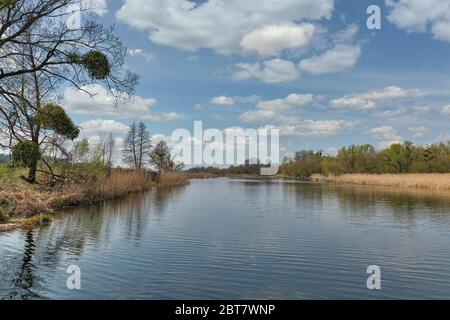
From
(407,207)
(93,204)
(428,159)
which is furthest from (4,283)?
(428,159)

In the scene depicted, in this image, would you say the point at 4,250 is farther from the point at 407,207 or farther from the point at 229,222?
the point at 407,207

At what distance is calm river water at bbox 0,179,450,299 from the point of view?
8.03 m

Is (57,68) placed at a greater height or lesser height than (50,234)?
greater

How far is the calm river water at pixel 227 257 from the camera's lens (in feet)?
26.3

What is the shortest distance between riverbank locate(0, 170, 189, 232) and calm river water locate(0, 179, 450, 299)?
1.31 meters

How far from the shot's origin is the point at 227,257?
10797 millimetres

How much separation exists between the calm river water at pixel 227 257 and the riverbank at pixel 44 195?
1.31 meters

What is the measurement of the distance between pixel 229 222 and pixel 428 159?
51.3 m

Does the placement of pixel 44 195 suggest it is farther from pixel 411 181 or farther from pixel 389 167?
pixel 389 167

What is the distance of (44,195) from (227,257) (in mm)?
13321

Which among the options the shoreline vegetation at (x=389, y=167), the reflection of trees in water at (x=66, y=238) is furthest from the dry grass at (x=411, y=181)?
the reflection of trees in water at (x=66, y=238)

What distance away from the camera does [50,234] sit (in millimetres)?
13477

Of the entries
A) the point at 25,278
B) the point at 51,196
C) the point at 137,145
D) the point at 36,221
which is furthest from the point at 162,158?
the point at 25,278
